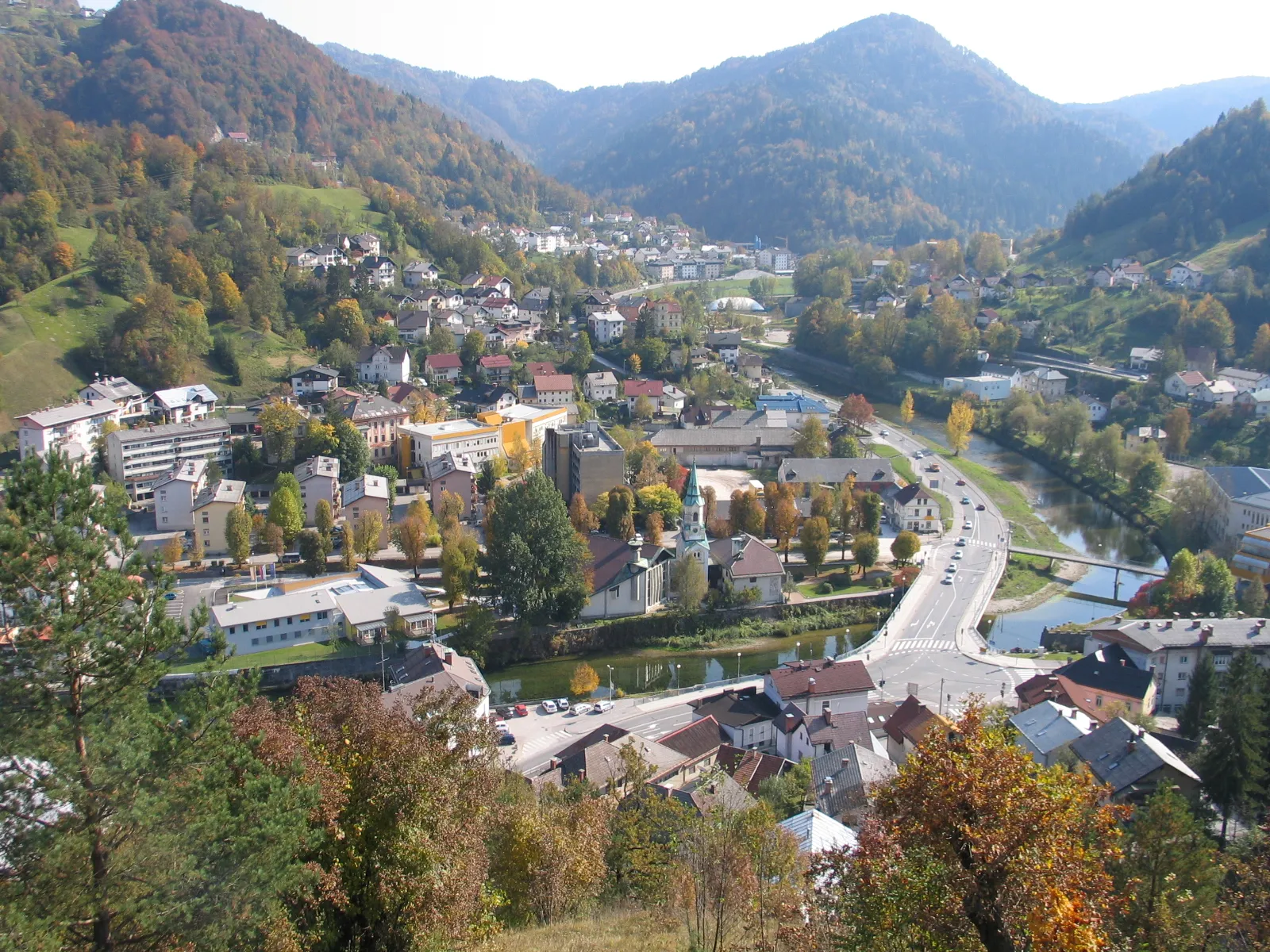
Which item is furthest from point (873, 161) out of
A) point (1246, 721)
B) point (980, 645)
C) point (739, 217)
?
point (1246, 721)

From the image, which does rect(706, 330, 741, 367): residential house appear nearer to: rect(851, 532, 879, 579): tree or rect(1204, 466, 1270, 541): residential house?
rect(851, 532, 879, 579): tree

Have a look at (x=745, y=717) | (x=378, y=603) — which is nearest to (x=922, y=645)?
(x=745, y=717)

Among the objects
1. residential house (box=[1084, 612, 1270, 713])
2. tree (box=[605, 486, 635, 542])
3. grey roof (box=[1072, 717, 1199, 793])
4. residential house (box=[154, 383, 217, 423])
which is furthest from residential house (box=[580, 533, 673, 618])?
residential house (box=[154, 383, 217, 423])

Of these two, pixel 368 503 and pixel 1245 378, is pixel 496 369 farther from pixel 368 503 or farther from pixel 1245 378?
pixel 1245 378

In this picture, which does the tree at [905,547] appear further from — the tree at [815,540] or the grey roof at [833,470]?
the grey roof at [833,470]

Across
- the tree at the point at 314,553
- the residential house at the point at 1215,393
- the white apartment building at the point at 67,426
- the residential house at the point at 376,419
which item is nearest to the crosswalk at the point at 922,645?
the tree at the point at 314,553

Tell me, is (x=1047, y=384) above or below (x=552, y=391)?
below

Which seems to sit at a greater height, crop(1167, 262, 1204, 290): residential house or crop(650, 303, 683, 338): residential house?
crop(1167, 262, 1204, 290): residential house
